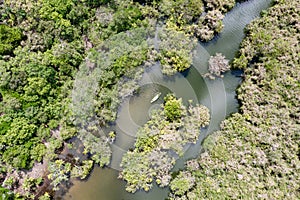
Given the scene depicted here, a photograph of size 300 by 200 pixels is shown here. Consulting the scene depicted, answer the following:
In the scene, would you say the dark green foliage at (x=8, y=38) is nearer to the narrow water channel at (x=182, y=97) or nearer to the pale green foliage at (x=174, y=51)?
the narrow water channel at (x=182, y=97)

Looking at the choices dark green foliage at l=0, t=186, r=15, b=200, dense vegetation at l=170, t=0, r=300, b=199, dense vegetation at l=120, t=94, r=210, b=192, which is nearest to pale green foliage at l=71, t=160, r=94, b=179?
dense vegetation at l=120, t=94, r=210, b=192

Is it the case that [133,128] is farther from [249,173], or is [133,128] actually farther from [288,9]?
[288,9]

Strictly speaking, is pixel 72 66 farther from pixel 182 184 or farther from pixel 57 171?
pixel 182 184

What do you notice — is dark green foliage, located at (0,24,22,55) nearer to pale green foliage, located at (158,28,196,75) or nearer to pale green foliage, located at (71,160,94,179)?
pale green foliage, located at (71,160,94,179)

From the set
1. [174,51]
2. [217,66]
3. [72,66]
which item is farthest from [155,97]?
[72,66]

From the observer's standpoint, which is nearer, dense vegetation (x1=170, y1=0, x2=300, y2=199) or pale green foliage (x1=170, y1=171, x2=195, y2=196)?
dense vegetation (x1=170, y1=0, x2=300, y2=199)
